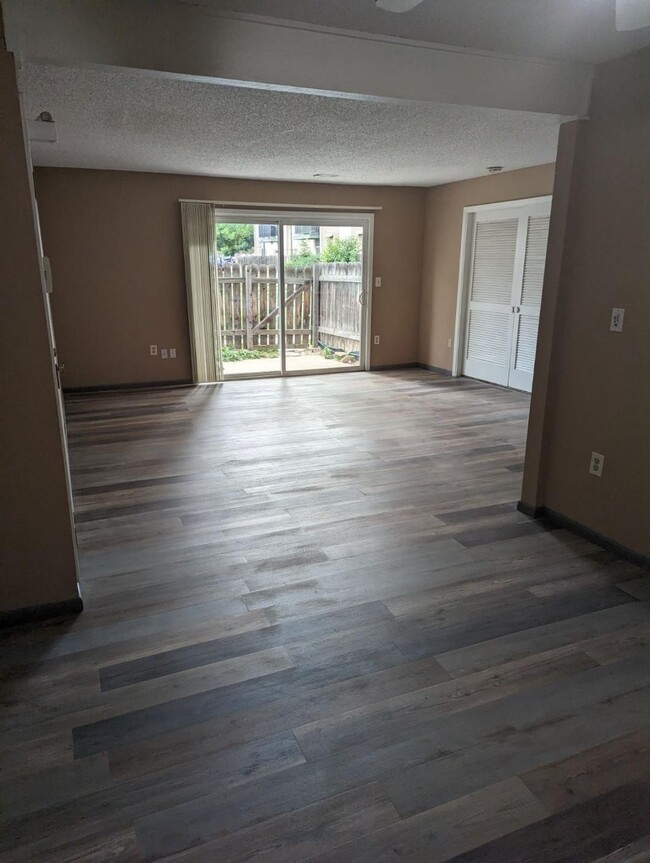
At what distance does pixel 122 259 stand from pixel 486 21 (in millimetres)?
5062

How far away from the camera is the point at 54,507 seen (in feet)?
7.53

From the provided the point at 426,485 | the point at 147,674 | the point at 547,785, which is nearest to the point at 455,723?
the point at 547,785

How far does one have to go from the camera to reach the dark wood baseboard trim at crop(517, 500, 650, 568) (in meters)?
2.82

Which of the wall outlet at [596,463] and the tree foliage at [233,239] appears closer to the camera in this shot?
the wall outlet at [596,463]

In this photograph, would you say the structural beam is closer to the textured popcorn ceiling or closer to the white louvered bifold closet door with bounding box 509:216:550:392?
the textured popcorn ceiling

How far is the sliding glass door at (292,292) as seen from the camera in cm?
702

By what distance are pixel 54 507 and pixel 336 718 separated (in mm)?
1375

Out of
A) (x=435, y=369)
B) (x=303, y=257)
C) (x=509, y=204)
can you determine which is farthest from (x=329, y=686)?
(x=435, y=369)

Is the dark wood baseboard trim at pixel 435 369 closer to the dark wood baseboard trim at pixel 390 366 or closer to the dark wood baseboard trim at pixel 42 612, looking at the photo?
the dark wood baseboard trim at pixel 390 366

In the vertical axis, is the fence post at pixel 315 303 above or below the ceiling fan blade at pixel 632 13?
below

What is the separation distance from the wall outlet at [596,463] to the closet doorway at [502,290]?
10.1 ft

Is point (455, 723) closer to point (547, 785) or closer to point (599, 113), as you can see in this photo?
point (547, 785)

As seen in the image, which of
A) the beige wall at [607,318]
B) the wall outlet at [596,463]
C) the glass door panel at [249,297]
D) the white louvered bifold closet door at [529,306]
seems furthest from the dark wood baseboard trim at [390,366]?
the wall outlet at [596,463]

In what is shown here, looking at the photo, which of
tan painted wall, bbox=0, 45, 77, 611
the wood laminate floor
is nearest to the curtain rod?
the wood laminate floor
